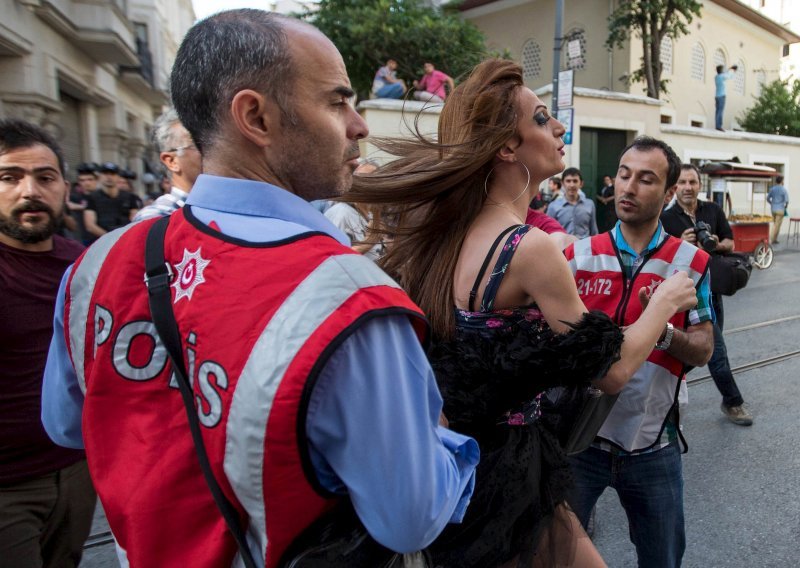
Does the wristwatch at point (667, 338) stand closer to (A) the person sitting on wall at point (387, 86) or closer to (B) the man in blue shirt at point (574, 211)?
(B) the man in blue shirt at point (574, 211)

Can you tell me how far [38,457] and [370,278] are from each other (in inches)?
70.1

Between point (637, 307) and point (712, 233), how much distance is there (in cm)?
346

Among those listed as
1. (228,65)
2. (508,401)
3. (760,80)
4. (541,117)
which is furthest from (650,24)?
(228,65)

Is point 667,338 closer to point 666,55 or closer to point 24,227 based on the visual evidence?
point 24,227

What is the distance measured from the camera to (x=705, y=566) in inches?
110

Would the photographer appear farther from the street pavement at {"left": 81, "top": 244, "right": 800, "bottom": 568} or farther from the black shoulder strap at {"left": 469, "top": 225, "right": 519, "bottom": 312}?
the black shoulder strap at {"left": 469, "top": 225, "right": 519, "bottom": 312}

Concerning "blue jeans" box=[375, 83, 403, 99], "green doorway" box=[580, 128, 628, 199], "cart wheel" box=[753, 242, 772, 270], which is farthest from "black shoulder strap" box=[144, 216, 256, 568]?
"green doorway" box=[580, 128, 628, 199]

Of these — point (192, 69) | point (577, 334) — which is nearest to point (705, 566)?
point (577, 334)

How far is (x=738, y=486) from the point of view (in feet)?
11.4

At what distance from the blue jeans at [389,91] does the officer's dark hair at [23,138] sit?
457 inches

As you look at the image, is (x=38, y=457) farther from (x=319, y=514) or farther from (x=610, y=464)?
(x=610, y=464)

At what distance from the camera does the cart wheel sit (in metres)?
13.2

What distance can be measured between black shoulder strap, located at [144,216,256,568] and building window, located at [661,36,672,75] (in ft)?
Result: 91.5

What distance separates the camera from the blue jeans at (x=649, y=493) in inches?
83.1
